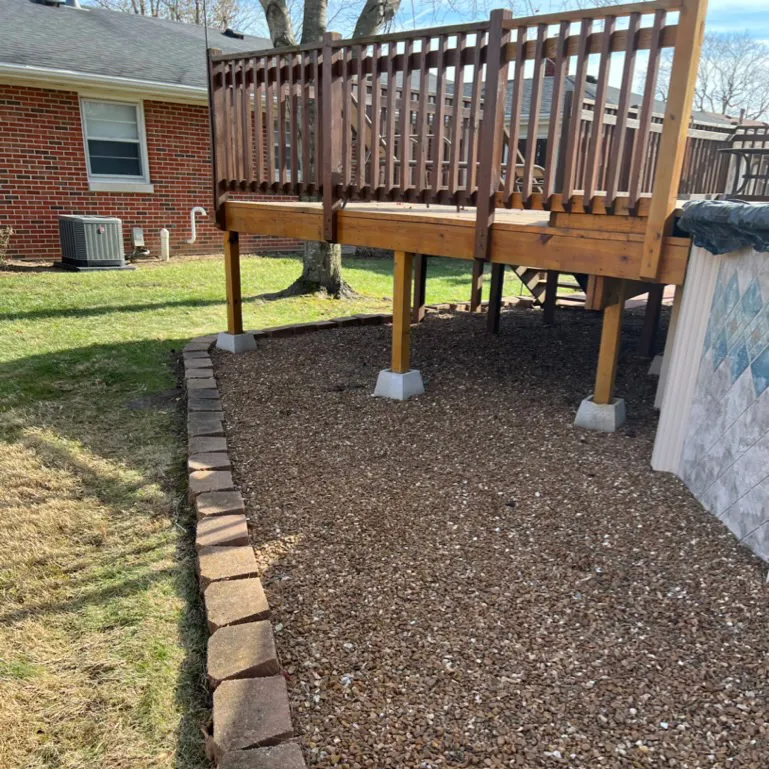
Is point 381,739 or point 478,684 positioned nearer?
point 381,739

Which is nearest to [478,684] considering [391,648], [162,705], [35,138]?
[391,648]

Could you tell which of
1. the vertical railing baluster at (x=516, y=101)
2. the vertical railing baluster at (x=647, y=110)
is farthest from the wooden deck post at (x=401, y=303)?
the vertical railing baluster at (x=647, y=110)

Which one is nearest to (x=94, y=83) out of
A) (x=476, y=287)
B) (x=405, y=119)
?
(x=476, y=287)

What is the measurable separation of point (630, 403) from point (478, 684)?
2.86 m

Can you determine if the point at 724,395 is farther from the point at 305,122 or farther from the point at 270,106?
the point at 270,106

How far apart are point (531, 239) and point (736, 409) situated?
1.52 m

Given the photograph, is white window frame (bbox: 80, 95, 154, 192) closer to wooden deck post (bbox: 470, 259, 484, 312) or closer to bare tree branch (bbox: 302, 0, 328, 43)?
bare tree branch (bbox: 302, 0, 328, 43)

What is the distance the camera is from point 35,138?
1003 centimetres

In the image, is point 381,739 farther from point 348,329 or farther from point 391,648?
point 348,329

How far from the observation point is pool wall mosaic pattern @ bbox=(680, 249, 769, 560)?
2.60 m

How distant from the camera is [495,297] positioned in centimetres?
611

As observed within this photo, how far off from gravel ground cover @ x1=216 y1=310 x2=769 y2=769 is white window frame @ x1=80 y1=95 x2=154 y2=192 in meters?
7.95

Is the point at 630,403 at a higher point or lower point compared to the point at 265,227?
lower

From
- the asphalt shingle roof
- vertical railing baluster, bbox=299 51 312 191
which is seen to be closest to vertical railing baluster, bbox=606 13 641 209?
vertical railing baluster, bbox=299 51 312 191
